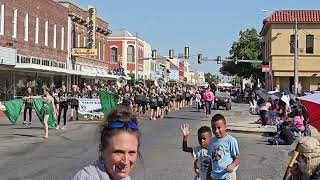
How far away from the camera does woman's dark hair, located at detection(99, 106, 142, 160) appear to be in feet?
9.55

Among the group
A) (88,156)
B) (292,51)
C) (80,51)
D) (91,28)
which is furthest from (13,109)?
(292,51)

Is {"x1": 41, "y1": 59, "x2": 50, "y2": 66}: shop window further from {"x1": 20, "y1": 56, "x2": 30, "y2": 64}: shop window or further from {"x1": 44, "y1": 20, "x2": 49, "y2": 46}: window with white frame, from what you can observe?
{"x1": 20, "y1": 56, "x2": 30, "y2": 64}: shop window

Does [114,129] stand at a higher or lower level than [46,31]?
lower

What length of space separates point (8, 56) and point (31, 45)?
5.42 m

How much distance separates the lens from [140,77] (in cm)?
9038

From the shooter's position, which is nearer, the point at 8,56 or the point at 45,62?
the point at 8,56

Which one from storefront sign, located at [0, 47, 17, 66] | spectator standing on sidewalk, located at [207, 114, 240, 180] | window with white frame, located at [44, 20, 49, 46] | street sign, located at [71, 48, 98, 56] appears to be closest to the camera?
spectator standing on sidewalk, located at [207, 114, 240, 180]

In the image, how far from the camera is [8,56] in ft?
Result: 113

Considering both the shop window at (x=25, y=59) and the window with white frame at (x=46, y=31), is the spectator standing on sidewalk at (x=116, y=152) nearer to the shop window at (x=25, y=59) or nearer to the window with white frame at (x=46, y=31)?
the shop window at (x=25, y=59)

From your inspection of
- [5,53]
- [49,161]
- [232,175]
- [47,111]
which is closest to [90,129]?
[47,111]

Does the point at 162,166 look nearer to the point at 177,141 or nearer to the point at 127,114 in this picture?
the point at 177,141

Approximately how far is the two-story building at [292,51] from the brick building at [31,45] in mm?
21025

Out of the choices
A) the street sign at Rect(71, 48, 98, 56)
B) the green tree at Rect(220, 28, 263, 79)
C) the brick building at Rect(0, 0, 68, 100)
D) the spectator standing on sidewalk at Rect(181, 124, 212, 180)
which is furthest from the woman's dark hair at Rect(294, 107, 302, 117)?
the green tree at Rect(220, 28, 263, 79)

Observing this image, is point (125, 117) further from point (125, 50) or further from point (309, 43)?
point (125, 50)
